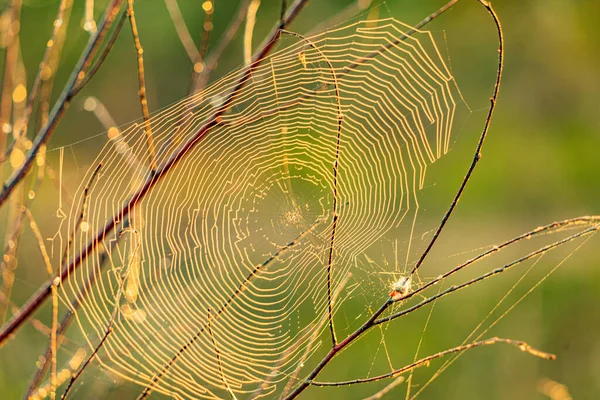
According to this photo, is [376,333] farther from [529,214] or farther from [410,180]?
[529,214]

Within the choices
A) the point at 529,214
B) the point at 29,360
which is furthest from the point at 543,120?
the point at 29,360

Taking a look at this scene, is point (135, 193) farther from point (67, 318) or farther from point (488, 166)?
point (488, 166)

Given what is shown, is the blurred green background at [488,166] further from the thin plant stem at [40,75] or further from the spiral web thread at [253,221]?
the thin plant stem at [40,75]

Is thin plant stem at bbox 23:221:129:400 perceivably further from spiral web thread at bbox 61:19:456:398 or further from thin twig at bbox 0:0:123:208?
thin twig at bbox 0:0:123:208

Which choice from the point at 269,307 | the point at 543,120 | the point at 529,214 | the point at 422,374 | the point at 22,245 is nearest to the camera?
the point at 422,374

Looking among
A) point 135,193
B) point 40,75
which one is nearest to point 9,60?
point 40,75

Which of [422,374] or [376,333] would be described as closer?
[422,374]

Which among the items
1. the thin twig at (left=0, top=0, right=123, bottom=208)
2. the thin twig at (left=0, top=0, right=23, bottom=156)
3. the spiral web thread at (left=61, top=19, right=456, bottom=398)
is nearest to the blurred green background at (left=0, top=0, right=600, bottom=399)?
the spiral web thread at (left=61, top=19, right=456, bottom=398)

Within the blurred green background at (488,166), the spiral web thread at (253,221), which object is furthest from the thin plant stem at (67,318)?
the blurred green background at (488,166)
